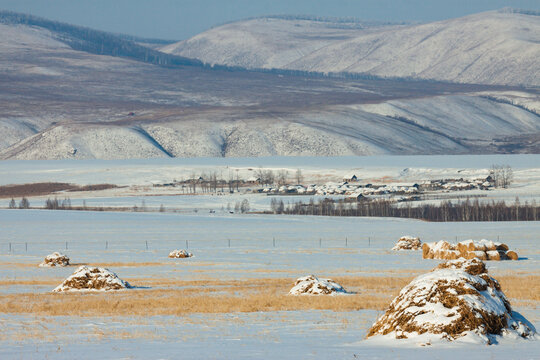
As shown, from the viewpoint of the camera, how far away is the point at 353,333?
20.1 metres

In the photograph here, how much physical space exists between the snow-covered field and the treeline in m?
8.43

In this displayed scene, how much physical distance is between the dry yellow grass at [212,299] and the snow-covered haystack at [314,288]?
1.89 feet

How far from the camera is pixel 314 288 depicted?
103 ft

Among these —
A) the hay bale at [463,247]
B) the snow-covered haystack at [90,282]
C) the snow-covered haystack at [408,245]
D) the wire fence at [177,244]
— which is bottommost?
the wire fence at [177,244]

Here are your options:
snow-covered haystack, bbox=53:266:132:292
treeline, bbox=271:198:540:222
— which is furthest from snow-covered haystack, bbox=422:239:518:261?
treeline, bbox=271:198:540:222

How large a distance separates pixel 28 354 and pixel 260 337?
5066 mm

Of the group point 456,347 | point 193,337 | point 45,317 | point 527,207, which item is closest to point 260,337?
point 193,337

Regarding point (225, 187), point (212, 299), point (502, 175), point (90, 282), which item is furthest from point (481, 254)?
point (502, 175)

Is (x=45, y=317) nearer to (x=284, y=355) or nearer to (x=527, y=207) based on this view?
(x=284, y=355)

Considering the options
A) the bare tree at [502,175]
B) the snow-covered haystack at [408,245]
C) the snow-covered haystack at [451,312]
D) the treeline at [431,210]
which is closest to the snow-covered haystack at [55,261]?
the snow-covered haystack at [408,245]

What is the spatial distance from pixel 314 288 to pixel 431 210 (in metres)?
84.9

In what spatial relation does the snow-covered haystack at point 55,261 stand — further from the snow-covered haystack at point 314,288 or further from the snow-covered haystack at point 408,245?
the snow-covered haystack at point 408,245

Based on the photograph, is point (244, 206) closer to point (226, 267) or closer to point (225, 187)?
point (225, 187)

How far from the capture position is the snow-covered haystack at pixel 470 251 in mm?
52844
